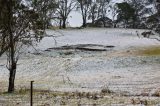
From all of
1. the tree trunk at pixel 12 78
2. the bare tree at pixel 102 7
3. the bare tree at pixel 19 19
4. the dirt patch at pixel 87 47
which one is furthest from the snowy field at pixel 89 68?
the bare tree at pixel 102 7

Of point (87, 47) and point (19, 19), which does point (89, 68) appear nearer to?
point (87, 47)

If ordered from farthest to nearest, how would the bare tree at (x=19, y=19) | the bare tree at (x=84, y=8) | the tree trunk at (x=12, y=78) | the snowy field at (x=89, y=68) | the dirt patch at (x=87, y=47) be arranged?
the bare tree at (x=84, y=8), the dirt patch at (x=87, y=47), the snowy field at (x=89, y=68), the tree trunk at (x=12, y=78), the bare tree at (x=19, y=19)

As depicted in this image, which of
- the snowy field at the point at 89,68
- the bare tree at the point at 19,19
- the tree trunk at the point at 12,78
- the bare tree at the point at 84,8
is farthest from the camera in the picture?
the bare tree at the point at 84,8

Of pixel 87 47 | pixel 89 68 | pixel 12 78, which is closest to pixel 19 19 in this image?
pixel 12 78

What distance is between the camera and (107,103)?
15172 mm

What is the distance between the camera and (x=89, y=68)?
36531mm

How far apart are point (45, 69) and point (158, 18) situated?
1279 cm

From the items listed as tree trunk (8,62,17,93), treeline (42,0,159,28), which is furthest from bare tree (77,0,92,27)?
tree trunk (8,62,17,93)

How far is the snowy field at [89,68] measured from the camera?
88.5 ft

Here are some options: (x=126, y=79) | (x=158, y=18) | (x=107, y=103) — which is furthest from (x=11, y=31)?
(x=158, y=18)

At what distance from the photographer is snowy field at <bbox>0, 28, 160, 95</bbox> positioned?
27.0 metres

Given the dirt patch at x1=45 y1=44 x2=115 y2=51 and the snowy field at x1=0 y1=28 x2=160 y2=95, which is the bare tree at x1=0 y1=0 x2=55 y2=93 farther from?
the dirt patch at x1=45 y1=44 x2=115 y2=51

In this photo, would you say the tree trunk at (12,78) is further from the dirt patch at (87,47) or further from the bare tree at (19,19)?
the dirt patch at (87,47)

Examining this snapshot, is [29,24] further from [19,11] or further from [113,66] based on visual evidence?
[113,66]
